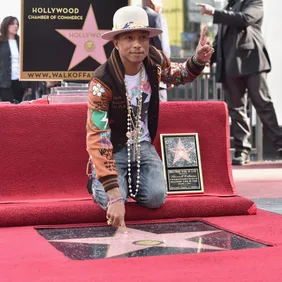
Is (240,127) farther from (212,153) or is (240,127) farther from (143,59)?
(143,59)

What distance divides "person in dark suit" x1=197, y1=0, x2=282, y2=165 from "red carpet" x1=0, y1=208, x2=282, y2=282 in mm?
5001

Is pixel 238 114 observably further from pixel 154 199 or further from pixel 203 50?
pixel 154 199

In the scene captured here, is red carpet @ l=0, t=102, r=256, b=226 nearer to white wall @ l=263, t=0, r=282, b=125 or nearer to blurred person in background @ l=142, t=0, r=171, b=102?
blurred person in background @ l=142, t=0, r=171, b=102

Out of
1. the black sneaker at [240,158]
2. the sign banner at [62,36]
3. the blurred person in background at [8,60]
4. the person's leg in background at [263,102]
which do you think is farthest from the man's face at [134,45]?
the blurred person in background at [8,60]

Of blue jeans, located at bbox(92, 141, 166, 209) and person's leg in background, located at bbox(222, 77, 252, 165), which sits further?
person's leg in background, located at bbox(222, 77, 252, 165)

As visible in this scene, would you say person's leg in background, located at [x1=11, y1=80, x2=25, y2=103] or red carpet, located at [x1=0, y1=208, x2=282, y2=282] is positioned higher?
person's leg in background, located at [x1=11, y1=80, x2=25, y2=103]

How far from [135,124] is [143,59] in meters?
0.39

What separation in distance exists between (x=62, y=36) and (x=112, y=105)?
937mm

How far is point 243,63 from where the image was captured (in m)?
9.31

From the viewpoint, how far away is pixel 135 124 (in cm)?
525

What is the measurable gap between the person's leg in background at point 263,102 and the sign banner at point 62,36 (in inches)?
145

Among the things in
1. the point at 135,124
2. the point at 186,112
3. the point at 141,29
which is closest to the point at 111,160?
the point at 135,124

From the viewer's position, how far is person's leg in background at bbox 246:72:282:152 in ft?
30.7

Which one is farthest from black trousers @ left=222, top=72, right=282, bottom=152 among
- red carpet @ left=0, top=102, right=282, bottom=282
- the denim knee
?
the denim knee
